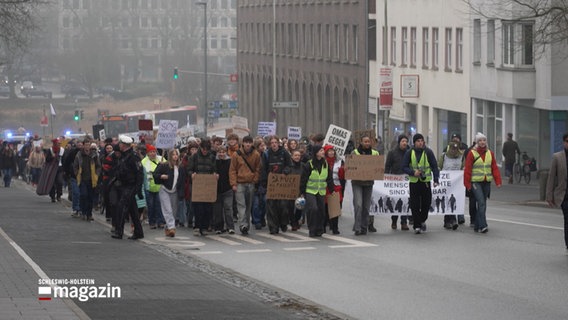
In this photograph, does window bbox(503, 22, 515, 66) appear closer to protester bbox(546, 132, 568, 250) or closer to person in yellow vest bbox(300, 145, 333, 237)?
person in yellow vest bbox(300, 145, 333, 237)

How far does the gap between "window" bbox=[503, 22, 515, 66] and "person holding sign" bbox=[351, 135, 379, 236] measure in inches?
993

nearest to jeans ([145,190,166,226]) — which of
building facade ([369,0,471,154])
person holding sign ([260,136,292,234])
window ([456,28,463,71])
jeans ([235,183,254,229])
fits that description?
jeans ([235,183,254,229])

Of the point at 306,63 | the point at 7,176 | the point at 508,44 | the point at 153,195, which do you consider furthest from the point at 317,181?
the point at 306,63

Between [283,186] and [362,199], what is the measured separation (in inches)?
54.1

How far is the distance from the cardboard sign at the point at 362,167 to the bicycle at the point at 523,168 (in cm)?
2361

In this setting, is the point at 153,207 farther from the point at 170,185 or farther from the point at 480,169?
the point at 480,169

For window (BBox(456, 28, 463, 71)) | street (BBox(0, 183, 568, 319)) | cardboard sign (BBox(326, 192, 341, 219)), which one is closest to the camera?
street (BBox(0, 183, 568, 319))

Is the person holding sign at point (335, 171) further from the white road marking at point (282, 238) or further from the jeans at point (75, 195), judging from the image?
Answer: the jeans at point (75, 195)

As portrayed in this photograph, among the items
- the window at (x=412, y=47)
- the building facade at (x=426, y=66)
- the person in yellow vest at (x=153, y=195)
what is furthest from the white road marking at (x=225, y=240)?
the window at (x=412, y=47)

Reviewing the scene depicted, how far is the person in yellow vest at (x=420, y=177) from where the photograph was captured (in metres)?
23.3

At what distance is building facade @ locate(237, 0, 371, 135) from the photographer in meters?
73.2

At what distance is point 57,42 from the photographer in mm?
160250

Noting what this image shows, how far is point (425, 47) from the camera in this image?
6244 cm

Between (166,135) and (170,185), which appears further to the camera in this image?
(166,135)
